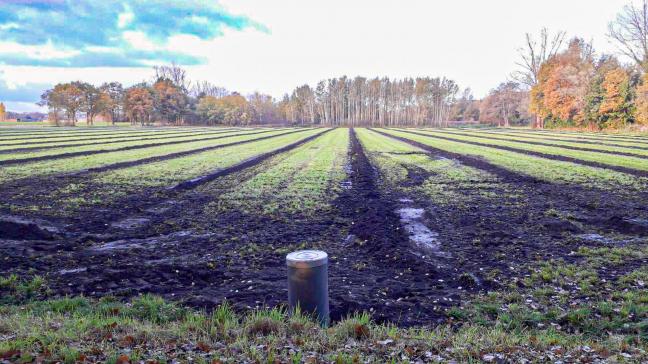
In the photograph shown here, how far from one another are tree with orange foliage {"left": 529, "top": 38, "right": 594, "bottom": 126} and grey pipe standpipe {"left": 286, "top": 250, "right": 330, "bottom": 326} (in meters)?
63.2

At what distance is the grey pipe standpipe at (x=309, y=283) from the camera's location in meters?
4.80

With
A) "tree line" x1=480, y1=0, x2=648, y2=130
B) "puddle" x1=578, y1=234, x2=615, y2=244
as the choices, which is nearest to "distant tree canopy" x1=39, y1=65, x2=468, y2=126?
"tree line" x1=480, y1=0, x2=648, y2=130

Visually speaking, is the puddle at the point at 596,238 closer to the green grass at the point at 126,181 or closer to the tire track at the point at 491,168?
the tire track at the point at 491,168

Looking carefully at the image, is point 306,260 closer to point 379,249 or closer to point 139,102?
point 379,249

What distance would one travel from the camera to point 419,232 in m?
9.39

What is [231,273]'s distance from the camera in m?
6.96

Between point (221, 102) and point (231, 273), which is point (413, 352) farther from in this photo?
point (221, 102)

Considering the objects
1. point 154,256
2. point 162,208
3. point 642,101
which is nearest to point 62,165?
point 162,208

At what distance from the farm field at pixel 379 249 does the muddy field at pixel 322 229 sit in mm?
43

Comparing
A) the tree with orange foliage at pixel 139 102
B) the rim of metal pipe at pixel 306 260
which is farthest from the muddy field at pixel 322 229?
the tree with orange foliage at pixel 139 102

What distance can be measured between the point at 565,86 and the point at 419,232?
6467 cm

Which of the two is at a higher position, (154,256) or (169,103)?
(169,103)

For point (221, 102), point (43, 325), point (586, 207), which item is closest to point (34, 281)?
point (43, 325)

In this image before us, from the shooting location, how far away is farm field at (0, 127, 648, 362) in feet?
17.0
